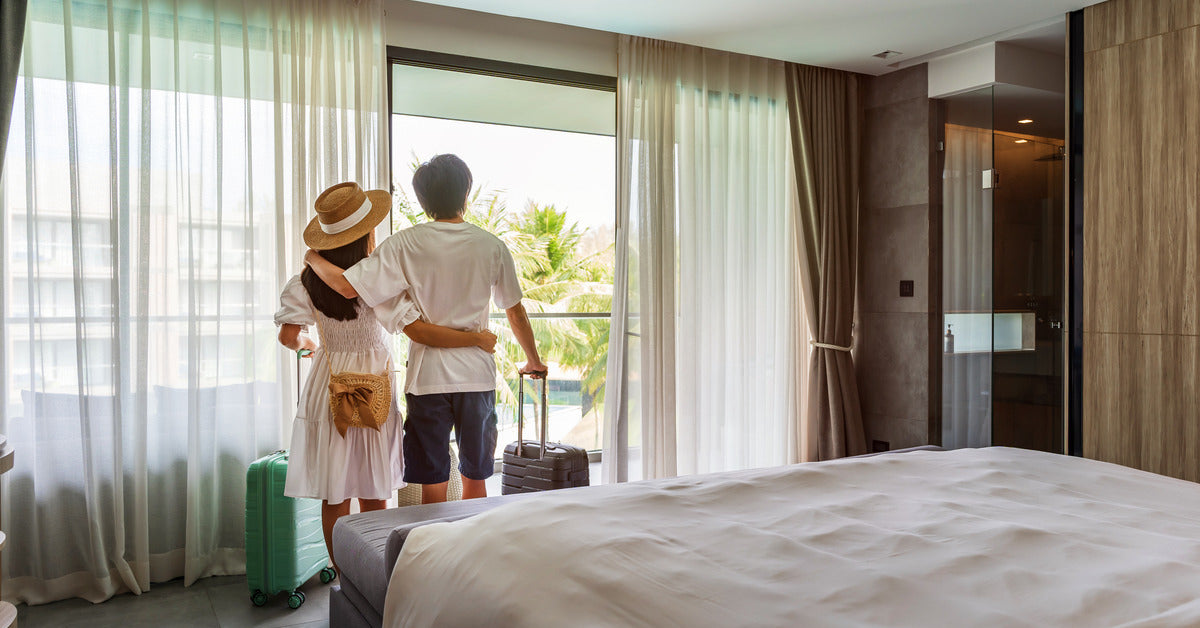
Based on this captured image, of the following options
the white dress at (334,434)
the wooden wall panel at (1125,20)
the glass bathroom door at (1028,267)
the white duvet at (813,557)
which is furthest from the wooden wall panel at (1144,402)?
the white dress at (334,434)

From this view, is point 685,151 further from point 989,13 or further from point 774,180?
point 989,13

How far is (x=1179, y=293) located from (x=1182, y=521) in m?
1.96

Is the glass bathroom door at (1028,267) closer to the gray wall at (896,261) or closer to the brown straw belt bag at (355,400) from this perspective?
the gray wall at (896,261)

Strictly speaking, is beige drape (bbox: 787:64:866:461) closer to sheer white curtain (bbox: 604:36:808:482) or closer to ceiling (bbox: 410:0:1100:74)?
sheer white curtain (bbox: 604:36:808:482)

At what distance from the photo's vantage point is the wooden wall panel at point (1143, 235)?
3264 millimetres

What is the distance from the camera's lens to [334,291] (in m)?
2.74

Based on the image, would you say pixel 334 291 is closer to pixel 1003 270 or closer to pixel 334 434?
pixel 334 434

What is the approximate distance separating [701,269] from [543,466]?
1824mm

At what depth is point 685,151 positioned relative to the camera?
4.38 metres

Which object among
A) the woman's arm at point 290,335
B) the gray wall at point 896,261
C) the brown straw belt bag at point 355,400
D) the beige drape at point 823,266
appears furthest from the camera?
the beige drape at point 823,266

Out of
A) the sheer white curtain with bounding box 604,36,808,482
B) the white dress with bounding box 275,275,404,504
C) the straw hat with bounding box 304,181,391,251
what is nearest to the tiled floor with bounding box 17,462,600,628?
the white dress with bounding box 275,275,404,504

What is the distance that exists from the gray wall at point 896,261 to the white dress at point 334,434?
3.03m

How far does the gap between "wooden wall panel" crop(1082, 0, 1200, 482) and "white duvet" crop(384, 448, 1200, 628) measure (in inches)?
60.1

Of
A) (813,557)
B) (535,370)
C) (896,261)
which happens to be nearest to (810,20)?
(896,261)
